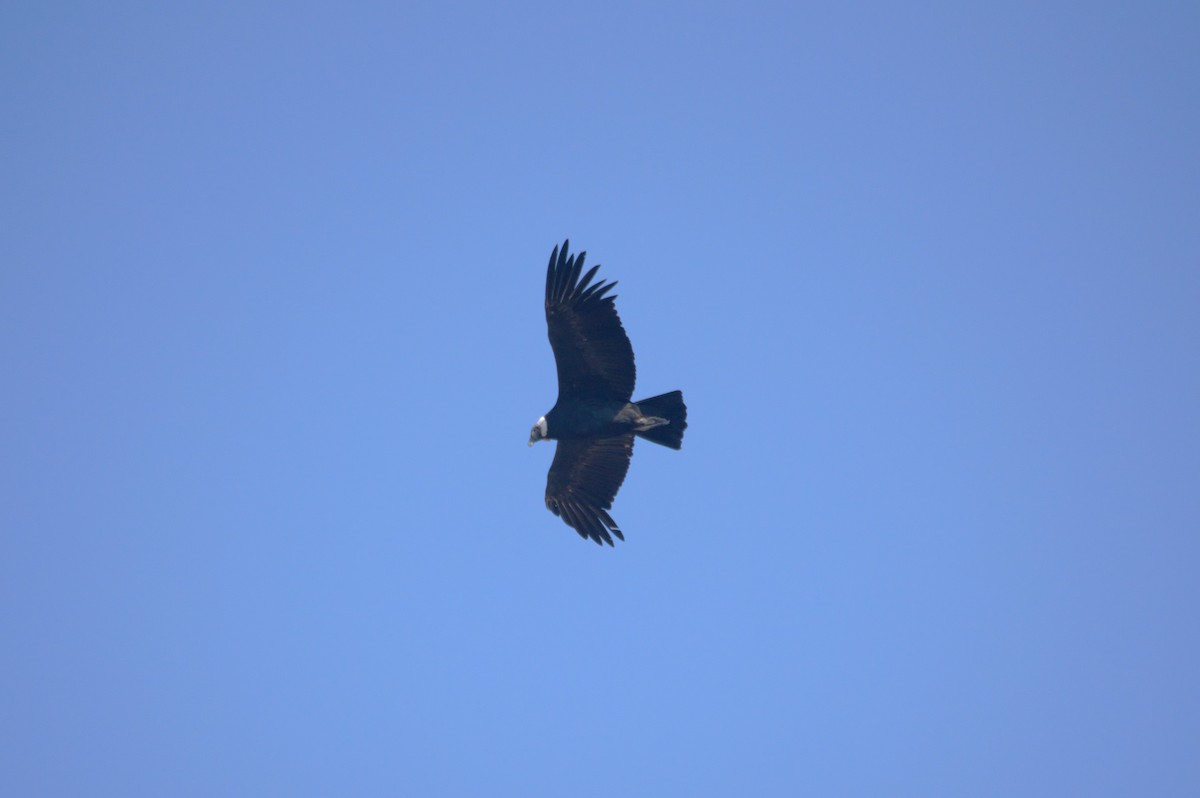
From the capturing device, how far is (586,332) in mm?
15125

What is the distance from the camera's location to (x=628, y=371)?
50.4 feet

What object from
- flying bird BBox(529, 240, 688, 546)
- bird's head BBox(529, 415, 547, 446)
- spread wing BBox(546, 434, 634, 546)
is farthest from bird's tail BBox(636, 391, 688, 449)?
bird's head BBox(529, 415, 547, 446)

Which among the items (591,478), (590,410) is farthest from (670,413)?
(591,478)

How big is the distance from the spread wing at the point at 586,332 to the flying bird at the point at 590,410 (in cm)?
1

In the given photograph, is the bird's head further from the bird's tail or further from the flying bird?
the bird's tail

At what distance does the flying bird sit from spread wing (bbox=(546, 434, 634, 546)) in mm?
15

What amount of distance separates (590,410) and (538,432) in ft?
3.22

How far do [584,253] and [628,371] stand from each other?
170 cm

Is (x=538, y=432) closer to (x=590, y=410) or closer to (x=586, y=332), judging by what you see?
(x=590, y=410)

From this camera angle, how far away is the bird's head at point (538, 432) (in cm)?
1614

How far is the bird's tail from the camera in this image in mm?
15430

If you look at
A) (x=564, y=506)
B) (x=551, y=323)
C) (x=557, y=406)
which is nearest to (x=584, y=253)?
(x=551, y=323)

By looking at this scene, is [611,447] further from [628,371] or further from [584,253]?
[584,253]

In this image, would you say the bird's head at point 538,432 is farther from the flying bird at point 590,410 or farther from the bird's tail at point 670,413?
the bird's tail at point 670,413
